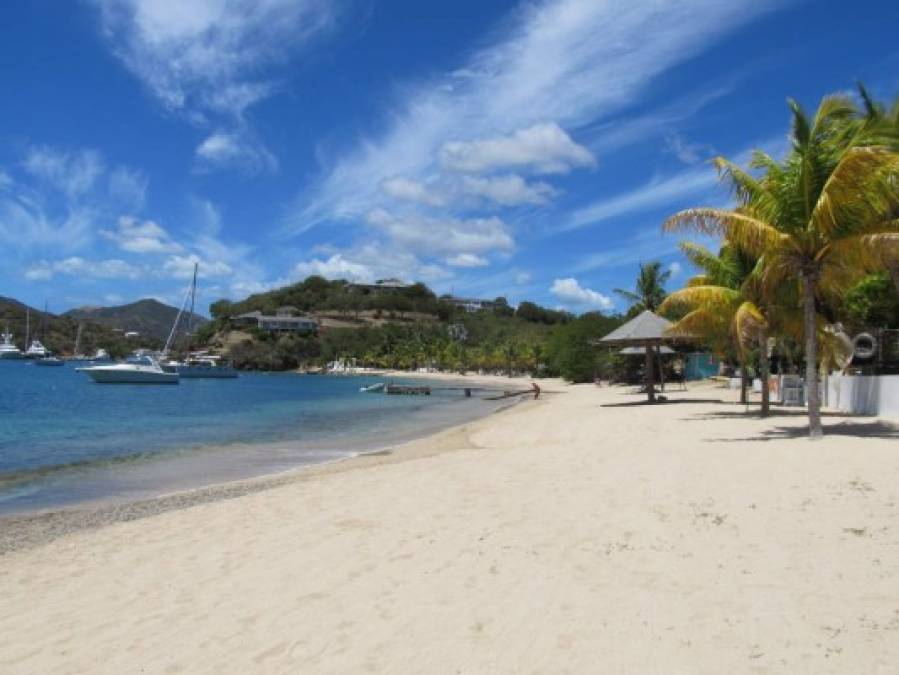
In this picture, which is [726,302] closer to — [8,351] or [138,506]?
[138,506]

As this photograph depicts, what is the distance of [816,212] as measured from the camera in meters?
11.4

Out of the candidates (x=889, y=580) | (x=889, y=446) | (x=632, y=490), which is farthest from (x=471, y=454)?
(x=889, y=580)

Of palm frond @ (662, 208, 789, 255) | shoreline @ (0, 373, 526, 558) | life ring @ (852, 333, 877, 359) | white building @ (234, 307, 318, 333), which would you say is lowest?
shoreline @ (0, 373, 526, 558)

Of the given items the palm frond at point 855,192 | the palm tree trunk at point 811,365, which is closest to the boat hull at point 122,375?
the palm tree trunk at point 811,365

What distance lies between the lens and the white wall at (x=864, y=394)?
52.9ft

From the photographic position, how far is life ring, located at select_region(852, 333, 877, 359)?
20.9 meters

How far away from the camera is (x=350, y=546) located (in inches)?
267

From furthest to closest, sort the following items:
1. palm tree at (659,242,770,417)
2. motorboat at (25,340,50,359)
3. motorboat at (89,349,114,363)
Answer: motorboat at (89,349,114,363)
motorboat at (25,340,50,359)
palm tree at (659,242,770,417)

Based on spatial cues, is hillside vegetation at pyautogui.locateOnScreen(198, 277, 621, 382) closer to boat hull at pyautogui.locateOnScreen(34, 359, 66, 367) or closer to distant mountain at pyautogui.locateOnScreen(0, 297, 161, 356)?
distant mountain at pyautogui.locateOnScreen(0, 297, 161, 356)

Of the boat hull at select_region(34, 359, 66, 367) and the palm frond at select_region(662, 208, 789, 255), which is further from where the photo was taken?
the boat hull at select_region(34, 359, 66, 367)

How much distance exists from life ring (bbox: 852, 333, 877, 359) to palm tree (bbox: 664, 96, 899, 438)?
9.32m

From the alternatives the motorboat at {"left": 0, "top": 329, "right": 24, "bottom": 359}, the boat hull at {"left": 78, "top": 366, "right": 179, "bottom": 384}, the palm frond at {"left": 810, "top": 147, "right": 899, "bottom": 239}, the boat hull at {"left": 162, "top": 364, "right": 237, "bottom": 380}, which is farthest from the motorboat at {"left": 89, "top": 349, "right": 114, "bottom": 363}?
the palm frond at {"left": 810, "top": 147, "right": 899, "bottom": 239}

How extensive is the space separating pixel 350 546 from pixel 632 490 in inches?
139

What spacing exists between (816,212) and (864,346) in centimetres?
1208
